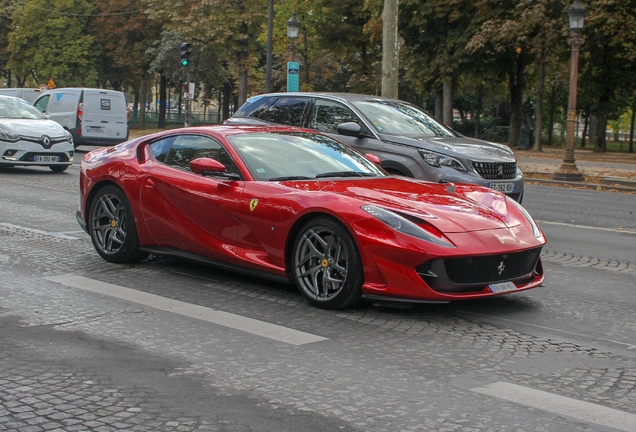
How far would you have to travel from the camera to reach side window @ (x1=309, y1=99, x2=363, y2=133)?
1236cm

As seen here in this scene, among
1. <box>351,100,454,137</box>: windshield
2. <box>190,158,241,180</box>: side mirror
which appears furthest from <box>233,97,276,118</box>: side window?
<box>190,158,241,180</box>: side mirror

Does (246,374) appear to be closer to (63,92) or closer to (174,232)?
(174,232)

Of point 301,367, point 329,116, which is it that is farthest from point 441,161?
point 301,367

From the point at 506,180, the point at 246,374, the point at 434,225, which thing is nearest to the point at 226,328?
the point at 246,374

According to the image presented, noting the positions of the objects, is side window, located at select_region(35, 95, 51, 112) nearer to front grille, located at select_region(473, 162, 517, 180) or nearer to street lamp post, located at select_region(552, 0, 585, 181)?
street lamp post, located at select_region(552, 0, 585, 181)

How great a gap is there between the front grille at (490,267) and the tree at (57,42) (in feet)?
213

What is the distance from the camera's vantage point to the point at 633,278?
8.34 metres

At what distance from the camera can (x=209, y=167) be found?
7281 millimetres

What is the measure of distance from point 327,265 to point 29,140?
13292 mm

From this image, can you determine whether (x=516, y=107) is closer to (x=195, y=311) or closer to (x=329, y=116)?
(x=329, y=116)

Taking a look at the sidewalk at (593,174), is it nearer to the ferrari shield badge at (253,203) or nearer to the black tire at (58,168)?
the black tire at (58,168)

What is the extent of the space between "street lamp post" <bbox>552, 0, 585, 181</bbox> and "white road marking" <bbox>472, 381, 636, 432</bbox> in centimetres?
1857

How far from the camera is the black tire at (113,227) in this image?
8219 millimetres

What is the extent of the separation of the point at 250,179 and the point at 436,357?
250cm
